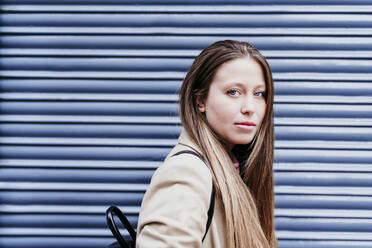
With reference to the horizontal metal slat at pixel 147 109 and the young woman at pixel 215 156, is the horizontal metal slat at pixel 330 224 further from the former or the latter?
the young woman at pixel 215 156

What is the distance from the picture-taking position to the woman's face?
5.34ft

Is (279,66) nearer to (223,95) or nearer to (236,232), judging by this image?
(223,95)

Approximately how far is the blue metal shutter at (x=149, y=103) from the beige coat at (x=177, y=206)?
4.15 ft

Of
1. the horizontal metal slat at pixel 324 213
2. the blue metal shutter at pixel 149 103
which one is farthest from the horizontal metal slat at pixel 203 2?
the horizontal metal slat at pixel 324 213

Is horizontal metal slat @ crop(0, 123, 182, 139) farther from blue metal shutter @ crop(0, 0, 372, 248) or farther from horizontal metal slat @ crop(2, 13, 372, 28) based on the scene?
horizontal metal slat @ crop(2, 13, 372, 28)

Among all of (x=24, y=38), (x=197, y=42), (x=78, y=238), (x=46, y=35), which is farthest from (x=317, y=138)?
(x=24, y=38)

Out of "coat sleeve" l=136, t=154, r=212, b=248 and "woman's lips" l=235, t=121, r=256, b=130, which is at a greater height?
"woman's lips" l=235, t=121, r=256, b=130

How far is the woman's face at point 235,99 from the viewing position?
1.63m

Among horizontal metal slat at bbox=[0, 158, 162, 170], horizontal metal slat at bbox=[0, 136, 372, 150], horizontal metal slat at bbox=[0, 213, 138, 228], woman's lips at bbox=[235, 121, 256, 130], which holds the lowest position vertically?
horizontal metal slat at bbox=[0, 213, 138, 228]

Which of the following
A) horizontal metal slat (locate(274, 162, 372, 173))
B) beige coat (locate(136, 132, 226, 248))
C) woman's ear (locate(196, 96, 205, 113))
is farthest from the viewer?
horizontal metal slat (locate(274, 162, 372, 173))

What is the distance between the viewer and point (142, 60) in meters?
2.70

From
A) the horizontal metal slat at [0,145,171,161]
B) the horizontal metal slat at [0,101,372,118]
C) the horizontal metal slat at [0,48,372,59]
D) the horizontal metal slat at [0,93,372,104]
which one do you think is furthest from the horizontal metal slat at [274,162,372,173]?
the horizontal metal slat at [0,145,171,161]

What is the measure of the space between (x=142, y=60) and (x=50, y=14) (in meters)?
0.87

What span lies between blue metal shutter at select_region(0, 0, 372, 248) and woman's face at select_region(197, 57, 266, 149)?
41.9 inches
